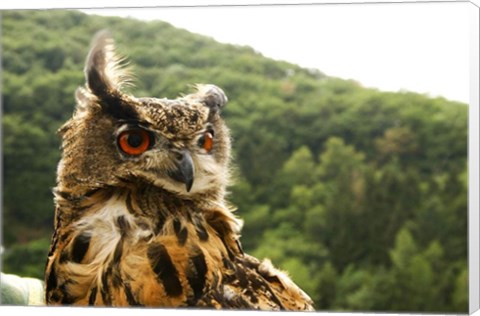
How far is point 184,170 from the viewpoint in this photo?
3.21m

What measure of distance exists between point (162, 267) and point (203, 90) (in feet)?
2.57

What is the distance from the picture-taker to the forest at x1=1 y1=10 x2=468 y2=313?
468 cm

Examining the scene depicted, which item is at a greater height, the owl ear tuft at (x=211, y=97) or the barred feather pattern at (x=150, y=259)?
the owl ear tuft at (x=211, y=97)

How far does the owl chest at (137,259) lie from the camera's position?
330 centimetres

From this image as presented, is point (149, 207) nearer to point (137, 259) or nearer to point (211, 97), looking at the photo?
point (137, 259)

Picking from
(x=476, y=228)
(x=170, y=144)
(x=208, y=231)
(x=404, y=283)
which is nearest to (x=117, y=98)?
(x=170, y=144)

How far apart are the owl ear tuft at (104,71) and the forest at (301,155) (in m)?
1.00

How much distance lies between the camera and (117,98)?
10.9 feet

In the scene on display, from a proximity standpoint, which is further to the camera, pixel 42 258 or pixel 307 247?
pixel 307 247

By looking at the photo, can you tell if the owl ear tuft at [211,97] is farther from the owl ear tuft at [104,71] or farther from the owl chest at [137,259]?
the owl chest at [137,259]

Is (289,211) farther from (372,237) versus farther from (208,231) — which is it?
(208,231)

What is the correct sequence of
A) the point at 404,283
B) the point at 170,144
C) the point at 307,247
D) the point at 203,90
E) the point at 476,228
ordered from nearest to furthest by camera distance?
the point at 170,144 → the point at 203,90 → the point at 476,228 → the point at 404,283 → the point at 307,247

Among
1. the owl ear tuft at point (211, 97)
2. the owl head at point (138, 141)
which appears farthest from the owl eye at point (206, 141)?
the owl ear tuft at point (211, 97)

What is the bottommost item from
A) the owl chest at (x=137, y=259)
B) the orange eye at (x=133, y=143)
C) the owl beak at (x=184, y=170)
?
the owl chest at (x=137, y=259)
